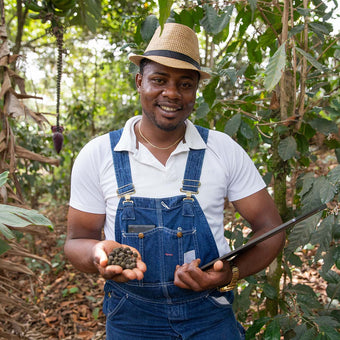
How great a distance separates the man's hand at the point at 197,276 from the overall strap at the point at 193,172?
0.28 m

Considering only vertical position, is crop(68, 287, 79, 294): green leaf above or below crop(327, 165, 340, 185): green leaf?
below

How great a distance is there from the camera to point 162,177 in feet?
5.11

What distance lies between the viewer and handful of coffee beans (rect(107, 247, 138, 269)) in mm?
1298

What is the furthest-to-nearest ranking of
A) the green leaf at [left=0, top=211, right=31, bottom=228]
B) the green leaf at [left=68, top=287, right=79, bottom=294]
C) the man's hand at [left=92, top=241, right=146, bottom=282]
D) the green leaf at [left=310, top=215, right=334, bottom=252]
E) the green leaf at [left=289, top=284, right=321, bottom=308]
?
the green leaf at [left=68, top=287, right=79, bottom=294]
the green leaf at [left=289, top=284, right=321, bottom=308]
the green leaf at [left=310, top=215, right=334, bottom=252]
the man's hand at [left=92, top=241, right=146, bottom=282]
the green leaf at [left=0, top=211, right=31, bottom=228]

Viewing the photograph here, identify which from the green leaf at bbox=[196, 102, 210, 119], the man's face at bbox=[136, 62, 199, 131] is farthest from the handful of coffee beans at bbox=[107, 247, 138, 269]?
the green leaf at bbox=[196, 102, 210, 119]

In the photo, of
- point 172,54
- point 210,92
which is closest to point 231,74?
point 210,92

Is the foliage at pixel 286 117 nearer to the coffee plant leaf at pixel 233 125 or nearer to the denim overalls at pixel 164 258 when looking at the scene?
the coffee plant leaf at pixel 233 125

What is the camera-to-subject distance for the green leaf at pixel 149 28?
1.97m

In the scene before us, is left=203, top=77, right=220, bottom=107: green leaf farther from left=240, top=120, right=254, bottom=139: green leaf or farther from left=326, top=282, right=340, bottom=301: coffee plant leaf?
left=326, top=282, right=340, bottom=301: coffee plant leaf

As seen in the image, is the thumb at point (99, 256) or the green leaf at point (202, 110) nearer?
the thumb at point (99, 256)

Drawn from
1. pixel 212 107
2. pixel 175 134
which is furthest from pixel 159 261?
pixel 212 107

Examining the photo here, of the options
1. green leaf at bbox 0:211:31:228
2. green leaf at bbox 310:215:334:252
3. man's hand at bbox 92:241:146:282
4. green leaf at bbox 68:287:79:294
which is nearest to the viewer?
green leaf at bbox 0:211:31:228

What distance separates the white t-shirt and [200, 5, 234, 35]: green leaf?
21.2 inches

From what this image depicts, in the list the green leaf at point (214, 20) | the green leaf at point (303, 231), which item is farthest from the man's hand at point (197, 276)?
the green leaf at point (214, 20)
